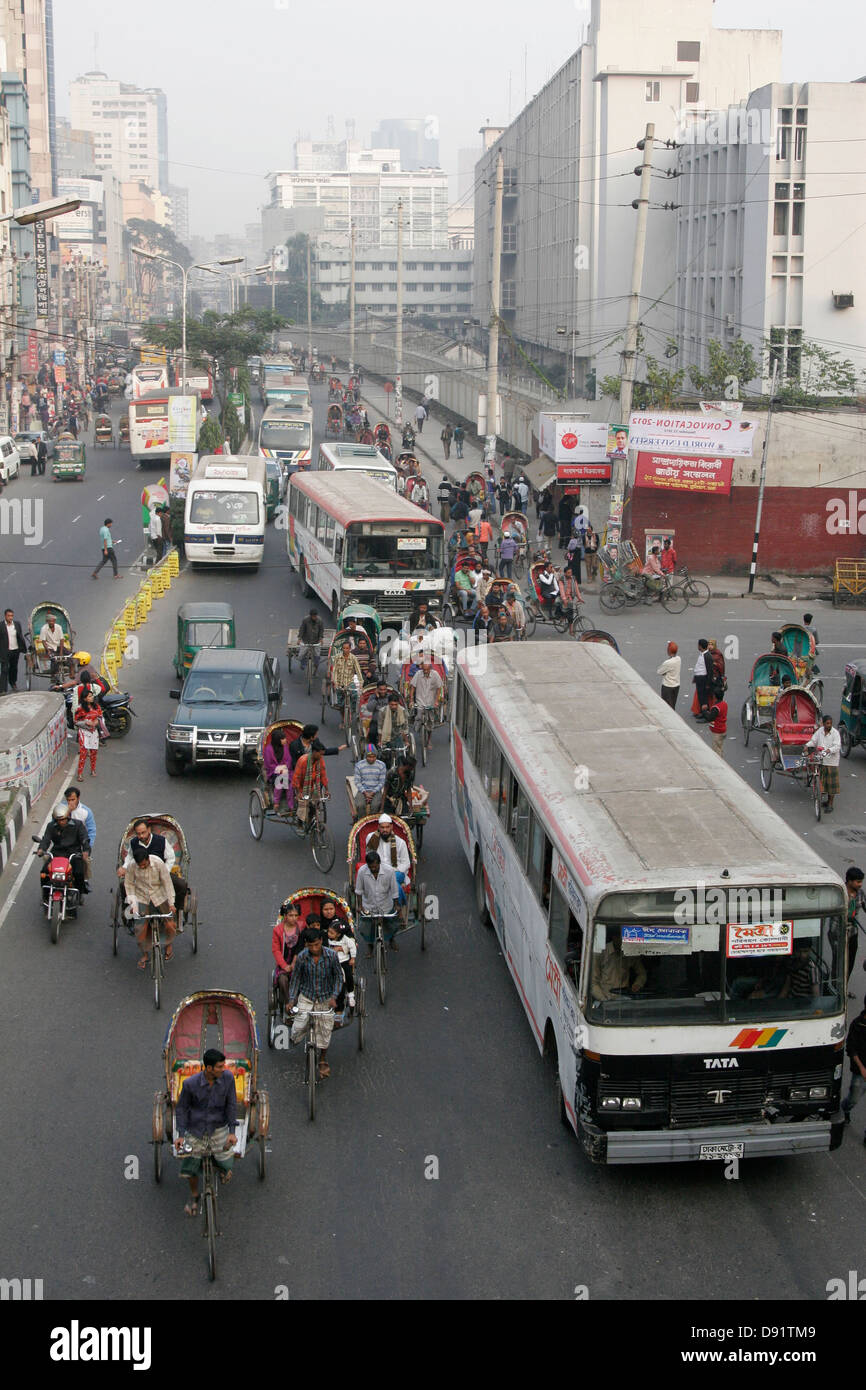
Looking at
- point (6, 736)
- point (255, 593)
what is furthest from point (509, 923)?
point (255, 593)

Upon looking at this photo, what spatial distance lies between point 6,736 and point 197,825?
2.85 meters

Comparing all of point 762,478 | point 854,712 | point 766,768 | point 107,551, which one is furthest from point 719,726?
point 107,551

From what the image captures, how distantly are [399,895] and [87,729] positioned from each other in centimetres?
749

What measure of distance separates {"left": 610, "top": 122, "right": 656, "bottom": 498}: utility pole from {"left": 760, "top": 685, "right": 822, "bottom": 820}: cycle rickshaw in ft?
44.5

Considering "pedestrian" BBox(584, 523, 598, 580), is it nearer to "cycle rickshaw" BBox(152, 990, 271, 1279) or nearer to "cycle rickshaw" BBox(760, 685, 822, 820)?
"cycle rickshaw" BBox(760, 685, 822, 820)

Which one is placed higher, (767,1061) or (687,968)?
(687,968)

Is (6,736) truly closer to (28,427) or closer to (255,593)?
(255,593)

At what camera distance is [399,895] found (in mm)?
12734

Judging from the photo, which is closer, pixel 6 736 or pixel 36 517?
pixel 6 736

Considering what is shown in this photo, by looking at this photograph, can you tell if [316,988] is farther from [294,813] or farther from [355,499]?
[355,499]

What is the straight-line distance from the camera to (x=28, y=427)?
236ft

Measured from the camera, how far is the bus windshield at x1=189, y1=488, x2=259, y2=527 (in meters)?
34.8

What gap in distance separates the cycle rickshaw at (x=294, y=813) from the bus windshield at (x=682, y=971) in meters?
6.91

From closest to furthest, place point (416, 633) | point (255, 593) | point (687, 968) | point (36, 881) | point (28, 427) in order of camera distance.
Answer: point (687, 968) < point (36, 881) < point (416, 633) < point (255, 593) < point (28, 427)
